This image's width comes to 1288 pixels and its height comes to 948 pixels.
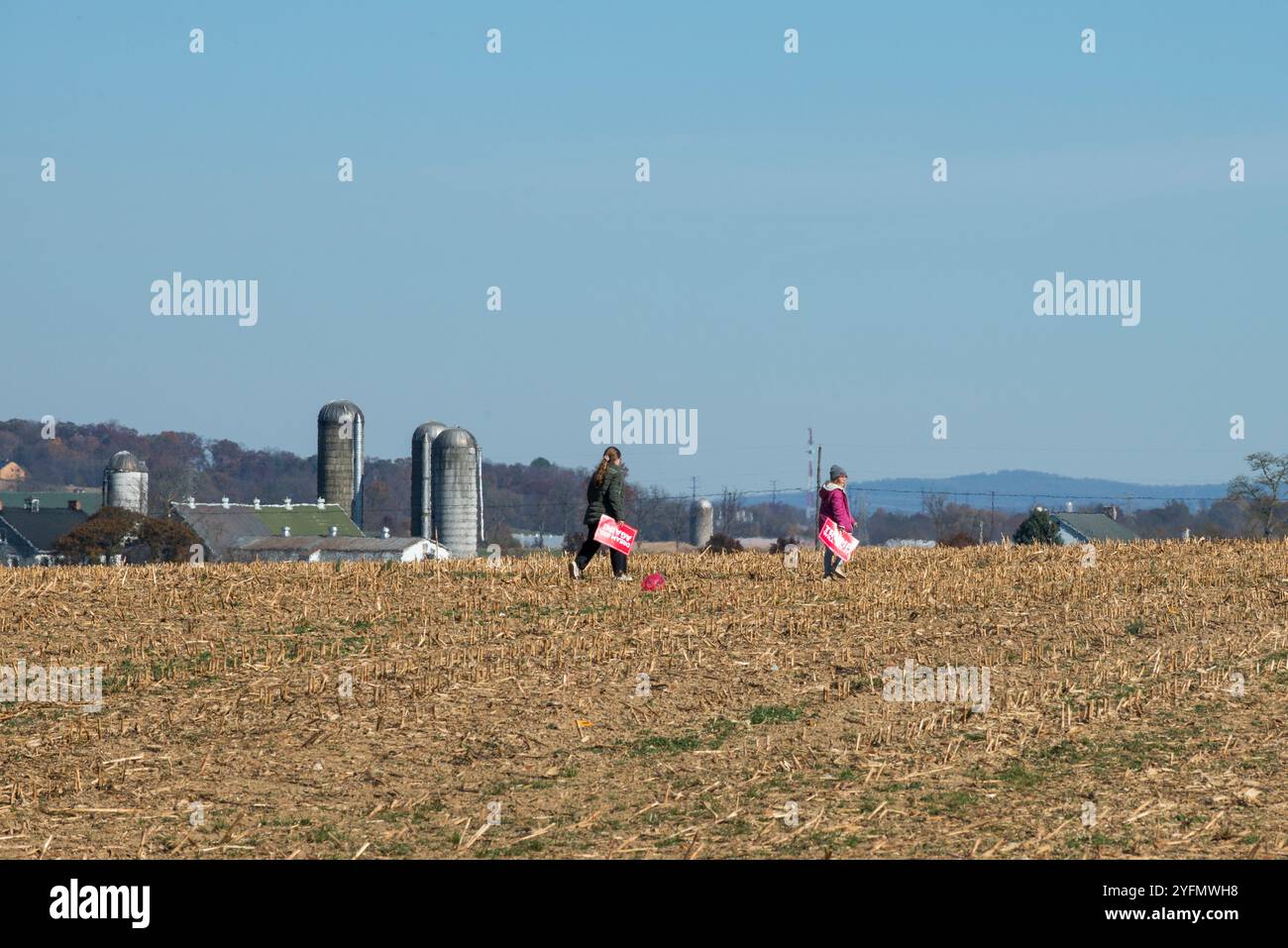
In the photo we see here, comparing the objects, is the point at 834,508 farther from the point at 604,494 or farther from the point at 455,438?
the point at 455,438

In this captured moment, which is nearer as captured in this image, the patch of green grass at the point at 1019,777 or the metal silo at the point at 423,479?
the patch of green grass at the point at 1019,777

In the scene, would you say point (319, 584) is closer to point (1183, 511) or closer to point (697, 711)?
point (697, 711)

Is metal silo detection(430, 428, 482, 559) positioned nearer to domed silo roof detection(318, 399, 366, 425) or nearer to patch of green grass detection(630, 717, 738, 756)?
domed silo roof detection(318, 399, 366, 425)

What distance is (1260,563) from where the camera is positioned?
25797mm

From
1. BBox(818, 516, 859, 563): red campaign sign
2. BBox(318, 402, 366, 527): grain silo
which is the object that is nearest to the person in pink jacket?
BBox(818, 516, 859, 563): red campaign sign

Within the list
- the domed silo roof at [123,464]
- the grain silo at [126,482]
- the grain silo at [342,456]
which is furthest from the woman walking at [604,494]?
the domed silo roof at [123,464]

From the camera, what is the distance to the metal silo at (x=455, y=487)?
9169 centimetres

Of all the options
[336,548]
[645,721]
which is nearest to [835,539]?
[645,721]

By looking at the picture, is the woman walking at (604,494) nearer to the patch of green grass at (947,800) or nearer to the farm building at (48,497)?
the patch of green grass at (947,800)

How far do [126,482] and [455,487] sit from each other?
21923 mm

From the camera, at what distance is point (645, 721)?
1457cm

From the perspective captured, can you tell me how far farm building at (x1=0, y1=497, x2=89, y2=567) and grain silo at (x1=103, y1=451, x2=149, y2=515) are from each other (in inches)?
85.4

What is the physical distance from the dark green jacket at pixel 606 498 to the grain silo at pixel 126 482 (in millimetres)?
82157
